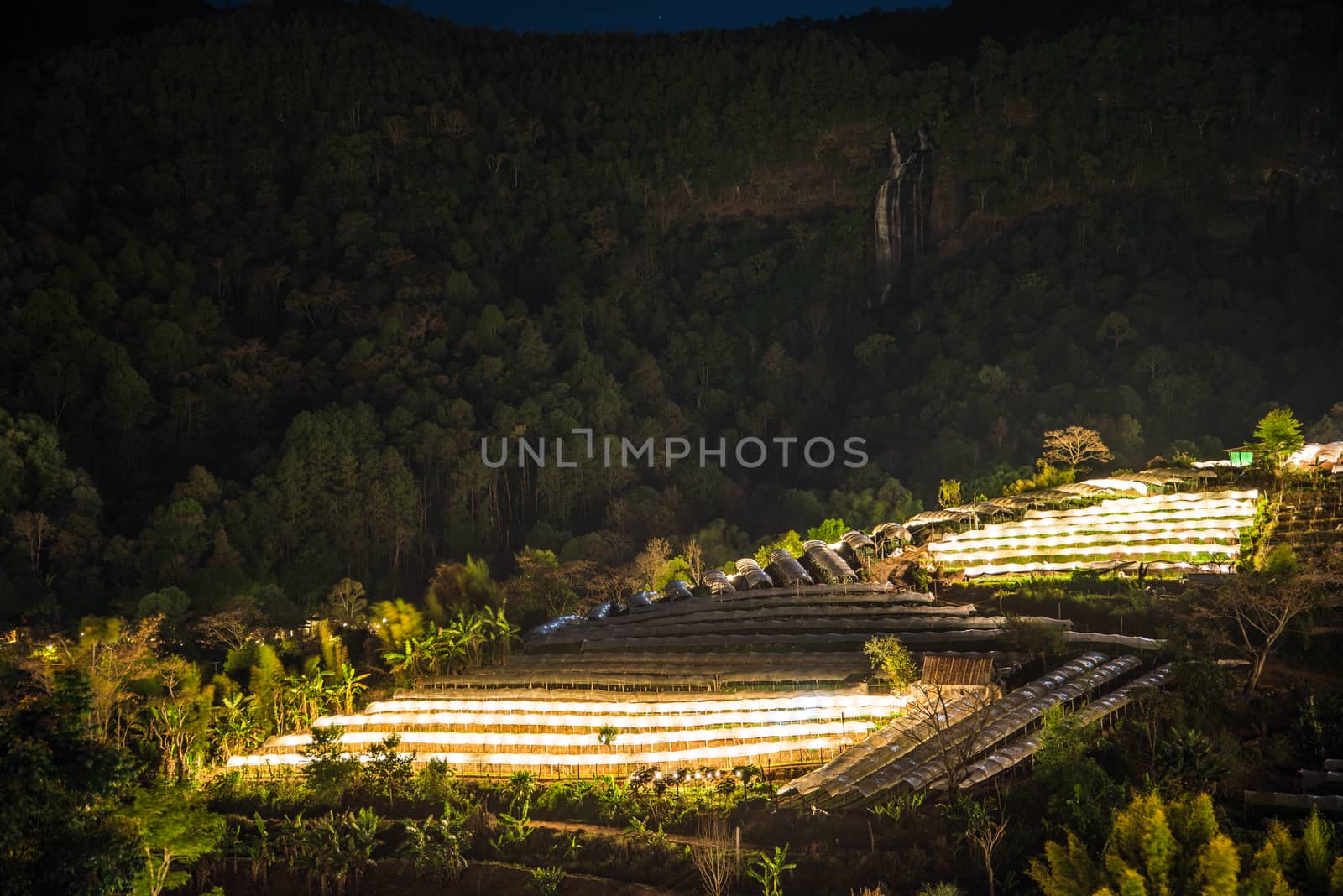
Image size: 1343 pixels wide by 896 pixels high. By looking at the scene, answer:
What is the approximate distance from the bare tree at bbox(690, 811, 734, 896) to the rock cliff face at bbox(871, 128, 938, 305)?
79372mm

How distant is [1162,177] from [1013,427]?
29.9 m

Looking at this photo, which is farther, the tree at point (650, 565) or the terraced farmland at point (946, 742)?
the tree at point (650, 565)

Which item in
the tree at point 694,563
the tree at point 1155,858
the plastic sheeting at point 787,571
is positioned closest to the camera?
the tree at point 1155,858

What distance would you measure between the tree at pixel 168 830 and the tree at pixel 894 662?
14.5 meters

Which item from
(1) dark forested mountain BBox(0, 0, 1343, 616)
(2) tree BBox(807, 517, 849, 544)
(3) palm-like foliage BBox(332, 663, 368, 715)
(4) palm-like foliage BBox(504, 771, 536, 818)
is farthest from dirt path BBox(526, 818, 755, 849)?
(1) dark forested mountain BBox(0, 0, 1343, 616)

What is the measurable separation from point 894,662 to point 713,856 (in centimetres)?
974

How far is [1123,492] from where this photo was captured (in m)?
42.3

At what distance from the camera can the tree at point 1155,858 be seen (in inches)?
522

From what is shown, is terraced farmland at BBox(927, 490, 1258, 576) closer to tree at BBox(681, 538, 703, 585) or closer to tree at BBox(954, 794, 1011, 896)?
tree at BBox(681, 538, 703, 585)

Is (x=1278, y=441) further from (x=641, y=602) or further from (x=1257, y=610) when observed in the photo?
(x=641, y=602)

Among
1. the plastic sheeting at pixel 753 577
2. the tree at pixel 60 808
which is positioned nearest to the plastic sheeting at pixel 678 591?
the plastic sheeting at pixel 753 577

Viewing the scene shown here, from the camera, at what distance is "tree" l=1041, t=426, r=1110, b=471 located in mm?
53500

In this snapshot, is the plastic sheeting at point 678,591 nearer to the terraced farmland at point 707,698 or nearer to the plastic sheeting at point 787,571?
the plastic sheeting at point 787,571

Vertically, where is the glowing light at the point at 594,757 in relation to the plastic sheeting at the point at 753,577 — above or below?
below
